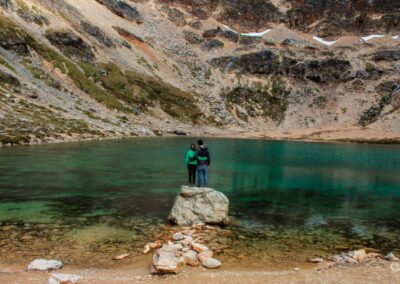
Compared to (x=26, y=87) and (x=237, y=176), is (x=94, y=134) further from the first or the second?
(x=237, y=176)

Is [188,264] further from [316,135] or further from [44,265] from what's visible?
[316,135]

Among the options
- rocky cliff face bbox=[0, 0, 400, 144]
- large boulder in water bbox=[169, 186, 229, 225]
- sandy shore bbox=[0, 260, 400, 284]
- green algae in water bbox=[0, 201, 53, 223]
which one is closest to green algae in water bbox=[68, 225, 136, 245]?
green algae in water bbox=[0, 201, 53, 223]

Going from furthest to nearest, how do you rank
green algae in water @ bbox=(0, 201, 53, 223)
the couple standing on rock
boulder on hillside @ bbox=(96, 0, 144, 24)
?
1. boulder on hillside @ bbox=(96, 0, 144, 24)
2. the couple standing on rock
3. green algae in water @ bbox=(0, 201, 53, 223)

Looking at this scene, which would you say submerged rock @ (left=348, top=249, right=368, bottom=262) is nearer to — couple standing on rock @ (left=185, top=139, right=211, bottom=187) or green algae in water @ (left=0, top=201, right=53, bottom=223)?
couple standing on rock @ (left=185, top=139, right=211, bottom=187)

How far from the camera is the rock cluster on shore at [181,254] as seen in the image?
14.6 m

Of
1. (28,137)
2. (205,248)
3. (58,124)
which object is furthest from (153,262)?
(58,124)

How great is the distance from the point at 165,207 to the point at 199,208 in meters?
4.03

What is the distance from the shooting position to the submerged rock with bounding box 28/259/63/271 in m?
14.6

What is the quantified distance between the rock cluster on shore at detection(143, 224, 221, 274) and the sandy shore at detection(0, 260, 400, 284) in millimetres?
312

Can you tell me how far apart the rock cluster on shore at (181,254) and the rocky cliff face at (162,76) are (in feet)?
176

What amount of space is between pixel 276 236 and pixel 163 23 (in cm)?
18372

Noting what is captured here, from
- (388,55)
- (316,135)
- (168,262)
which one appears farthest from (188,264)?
(388,55)

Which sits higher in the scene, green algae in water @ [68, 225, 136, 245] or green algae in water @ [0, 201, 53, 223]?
green algae in water @ [0, 201, 53, 223]

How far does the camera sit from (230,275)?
1450 centimetres
